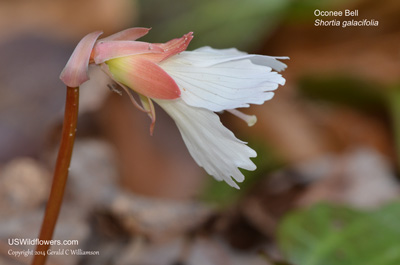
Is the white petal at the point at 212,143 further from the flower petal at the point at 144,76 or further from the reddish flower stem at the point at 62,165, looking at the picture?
the reddish flower stem at the point at 62,165

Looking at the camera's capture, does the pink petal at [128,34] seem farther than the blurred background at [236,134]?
No

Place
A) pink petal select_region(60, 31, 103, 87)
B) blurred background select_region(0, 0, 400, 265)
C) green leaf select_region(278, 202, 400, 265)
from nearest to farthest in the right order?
pink petal select_region(60, 31, 103, 87) < green leaf select_region(278, 202, 400, 265) < blurred background select_region(0, 0, 400, 265)

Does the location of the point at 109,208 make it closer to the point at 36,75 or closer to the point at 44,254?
the point at 44,254

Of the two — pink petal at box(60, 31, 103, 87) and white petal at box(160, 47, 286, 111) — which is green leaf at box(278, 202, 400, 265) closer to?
white petal at box(160, 47, 286, 111)

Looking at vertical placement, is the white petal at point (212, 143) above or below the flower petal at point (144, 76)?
below

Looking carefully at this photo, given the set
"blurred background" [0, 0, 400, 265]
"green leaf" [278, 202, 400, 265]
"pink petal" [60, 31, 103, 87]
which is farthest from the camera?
"blurred background" [0, 0, 400, 265]

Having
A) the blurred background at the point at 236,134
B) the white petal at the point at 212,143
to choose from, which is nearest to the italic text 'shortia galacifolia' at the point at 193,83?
the white petal at the point at 212,143

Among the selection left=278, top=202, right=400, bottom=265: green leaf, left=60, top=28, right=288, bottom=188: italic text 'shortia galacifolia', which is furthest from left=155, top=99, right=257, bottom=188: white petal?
left=278, top=202, right=400, bottom=265: green leaf
